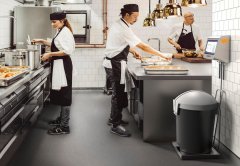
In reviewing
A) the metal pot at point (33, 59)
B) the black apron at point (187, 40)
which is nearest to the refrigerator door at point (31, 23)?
the metal pot at point (33, 59)

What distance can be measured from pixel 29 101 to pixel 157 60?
2.09 metres

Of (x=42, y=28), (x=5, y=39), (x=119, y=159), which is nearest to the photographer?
(x=119, y=159)

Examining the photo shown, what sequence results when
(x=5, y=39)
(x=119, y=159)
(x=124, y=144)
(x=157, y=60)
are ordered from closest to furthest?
(x=119, y=159) → (x=124, y=144) → (x=157, y=60) → (x=5, y=39)

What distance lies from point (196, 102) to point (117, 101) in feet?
4.71

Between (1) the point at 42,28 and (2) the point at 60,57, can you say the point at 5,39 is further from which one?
(2) the point at 60,57

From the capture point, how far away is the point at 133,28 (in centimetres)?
857

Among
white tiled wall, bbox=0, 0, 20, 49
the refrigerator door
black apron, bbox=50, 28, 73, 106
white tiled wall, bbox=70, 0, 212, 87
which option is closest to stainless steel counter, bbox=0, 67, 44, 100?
black apron, bbox=50, 28, 73, 106

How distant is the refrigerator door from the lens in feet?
23.1

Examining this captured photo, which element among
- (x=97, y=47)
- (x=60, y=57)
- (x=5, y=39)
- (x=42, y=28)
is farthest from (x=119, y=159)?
(x=97, y=47)

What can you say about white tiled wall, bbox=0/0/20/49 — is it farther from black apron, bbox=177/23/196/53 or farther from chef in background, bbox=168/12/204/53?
black apron, bbox=177/23/196/53

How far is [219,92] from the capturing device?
3.94m

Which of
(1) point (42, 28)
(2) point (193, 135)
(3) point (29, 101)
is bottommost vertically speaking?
(2) point (193, 135)

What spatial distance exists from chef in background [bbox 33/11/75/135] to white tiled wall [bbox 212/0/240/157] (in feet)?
6.52

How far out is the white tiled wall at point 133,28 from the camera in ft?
28.0
